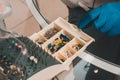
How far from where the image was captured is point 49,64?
0.65 meters

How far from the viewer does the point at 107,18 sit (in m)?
0.77

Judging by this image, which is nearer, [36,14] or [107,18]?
[107,18]

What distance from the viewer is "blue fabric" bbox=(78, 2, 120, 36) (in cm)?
76

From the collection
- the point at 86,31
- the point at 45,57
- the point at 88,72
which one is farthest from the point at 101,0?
the point at 45,57

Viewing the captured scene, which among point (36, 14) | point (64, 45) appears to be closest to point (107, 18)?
point (64, 45)

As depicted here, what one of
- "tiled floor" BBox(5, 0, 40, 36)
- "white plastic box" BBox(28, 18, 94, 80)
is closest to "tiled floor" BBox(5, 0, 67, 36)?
"tiled floor" BBox(5, 0, 40, 36)

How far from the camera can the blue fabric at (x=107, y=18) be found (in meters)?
0.76

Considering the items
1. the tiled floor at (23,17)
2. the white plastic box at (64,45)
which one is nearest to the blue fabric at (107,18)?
the white plastic box at (64,45)

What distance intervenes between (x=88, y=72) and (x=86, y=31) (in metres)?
0.17

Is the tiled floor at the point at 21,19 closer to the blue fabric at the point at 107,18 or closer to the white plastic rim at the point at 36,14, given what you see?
the white plastic rim at the point at 36,14

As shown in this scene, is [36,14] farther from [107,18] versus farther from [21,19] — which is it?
[107,18]

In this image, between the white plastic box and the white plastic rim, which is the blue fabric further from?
the white plastic rim

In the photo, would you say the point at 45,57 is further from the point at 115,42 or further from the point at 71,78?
the point at 115,42

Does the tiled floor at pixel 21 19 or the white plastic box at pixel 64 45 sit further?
the tiled floor at pixel 21 19
